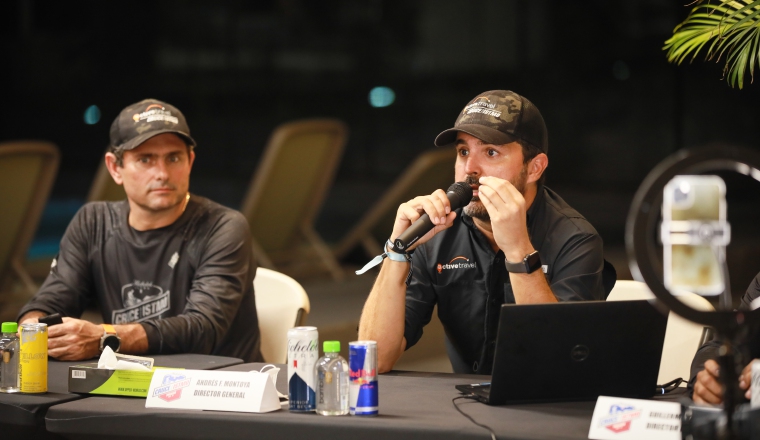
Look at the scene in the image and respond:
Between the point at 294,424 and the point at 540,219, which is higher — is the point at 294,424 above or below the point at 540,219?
below

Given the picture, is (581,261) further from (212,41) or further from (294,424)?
(212,41)

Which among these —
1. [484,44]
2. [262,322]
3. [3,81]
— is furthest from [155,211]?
[3,81]

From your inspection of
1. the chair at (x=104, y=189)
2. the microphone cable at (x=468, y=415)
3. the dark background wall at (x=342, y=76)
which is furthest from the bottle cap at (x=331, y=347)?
the dark background wall at (x=342, y=76)

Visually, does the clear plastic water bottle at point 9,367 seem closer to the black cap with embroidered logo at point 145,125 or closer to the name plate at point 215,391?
the name plate at point 215,391

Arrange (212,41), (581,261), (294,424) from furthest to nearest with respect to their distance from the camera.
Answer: (212,41) → (581,261) → (294,424)

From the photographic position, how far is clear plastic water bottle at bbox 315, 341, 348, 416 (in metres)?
1.60

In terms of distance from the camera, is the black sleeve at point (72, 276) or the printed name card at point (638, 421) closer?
the printed name card at point (638, 421)

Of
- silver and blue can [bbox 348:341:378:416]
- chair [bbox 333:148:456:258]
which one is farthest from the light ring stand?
chair [bbox 333:148:456:258]

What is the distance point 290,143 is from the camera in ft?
17.7

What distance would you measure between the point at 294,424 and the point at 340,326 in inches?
116

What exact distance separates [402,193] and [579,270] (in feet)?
11.8

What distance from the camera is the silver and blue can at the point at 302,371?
1.62 m

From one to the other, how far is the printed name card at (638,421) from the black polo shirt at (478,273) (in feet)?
2.09

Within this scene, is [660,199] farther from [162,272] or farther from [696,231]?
[162,272]
